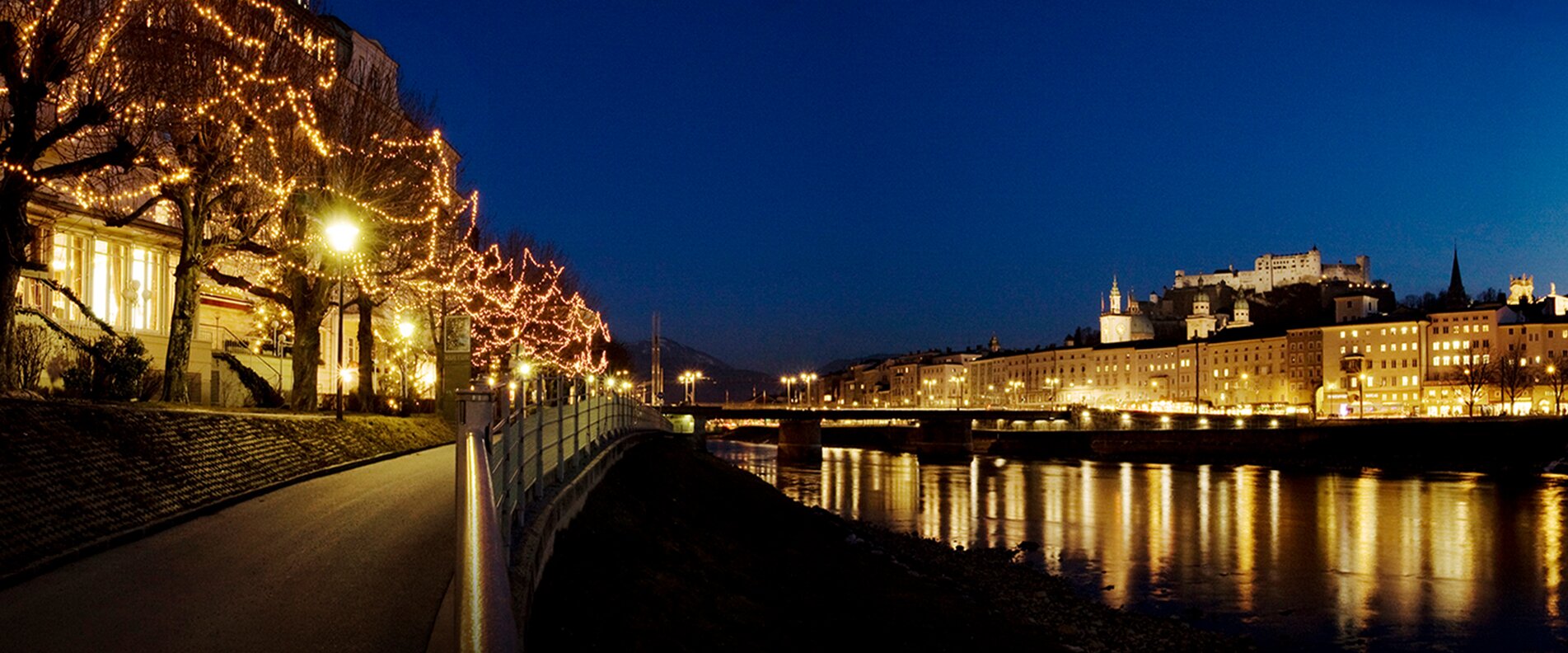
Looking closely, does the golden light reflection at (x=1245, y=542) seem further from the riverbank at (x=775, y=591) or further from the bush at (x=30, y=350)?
the bush at (x=30, y=350)

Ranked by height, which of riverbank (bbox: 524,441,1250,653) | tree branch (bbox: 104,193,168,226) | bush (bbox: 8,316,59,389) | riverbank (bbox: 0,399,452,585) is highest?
tree branch (bbox: 104,193,168,226)

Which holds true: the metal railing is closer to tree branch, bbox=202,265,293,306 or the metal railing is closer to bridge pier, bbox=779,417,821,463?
tree branch, bbox=202,265,293,306

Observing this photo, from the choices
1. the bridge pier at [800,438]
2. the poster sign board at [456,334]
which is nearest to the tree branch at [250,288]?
the poster sign board at [456,334]

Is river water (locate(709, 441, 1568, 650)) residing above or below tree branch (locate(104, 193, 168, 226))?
below

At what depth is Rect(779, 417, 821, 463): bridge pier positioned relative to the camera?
355 ft

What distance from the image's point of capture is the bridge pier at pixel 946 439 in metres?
111

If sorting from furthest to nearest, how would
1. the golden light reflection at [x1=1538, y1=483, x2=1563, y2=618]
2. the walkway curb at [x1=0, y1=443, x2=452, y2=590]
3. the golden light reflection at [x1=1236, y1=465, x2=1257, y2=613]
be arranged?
1. the golden light reflection at [x1=1236, y1=465, x2=1257, y2=613]
2. the golden light reflection at [x1=1538, y1=483, x2=1563, y2=618]
3. the walkway curb at [x1=0, y1=443, x2=452, y2=590]

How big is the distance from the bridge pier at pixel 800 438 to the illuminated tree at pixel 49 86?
8939 cm

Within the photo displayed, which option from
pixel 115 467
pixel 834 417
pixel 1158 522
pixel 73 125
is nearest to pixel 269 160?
pixel 73 125

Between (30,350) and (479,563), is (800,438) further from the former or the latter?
(479,563)

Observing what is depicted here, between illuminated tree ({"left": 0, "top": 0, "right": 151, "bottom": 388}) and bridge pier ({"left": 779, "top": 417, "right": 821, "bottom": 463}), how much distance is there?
89386 millimetres

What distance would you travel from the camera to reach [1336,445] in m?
106

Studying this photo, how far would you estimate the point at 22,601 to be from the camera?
9.41 metres

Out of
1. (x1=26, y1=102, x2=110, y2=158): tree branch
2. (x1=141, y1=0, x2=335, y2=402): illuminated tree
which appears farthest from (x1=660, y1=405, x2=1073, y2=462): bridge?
(x1=26, y1=102, x2=110, y2=158): tree branch
